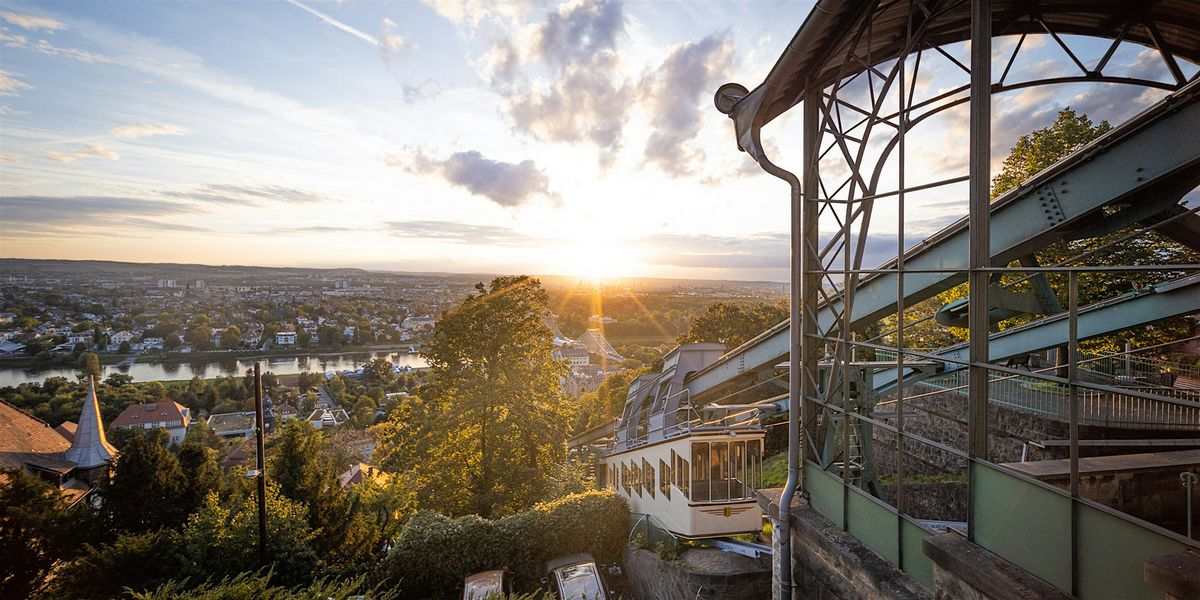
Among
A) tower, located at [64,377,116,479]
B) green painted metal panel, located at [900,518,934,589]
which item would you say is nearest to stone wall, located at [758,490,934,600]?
green painted metal panel, located at [900,518,934,589]

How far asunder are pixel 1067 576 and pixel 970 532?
706mm

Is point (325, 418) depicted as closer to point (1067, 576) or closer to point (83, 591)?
point (83, 591)

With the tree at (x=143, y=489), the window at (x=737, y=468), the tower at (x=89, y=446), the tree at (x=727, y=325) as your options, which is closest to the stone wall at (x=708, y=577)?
the window at (x=737, y=468)

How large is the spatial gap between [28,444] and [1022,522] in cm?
4181

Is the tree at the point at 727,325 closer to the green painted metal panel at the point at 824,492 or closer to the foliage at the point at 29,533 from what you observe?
the green painted metal panel at the point at 824,492

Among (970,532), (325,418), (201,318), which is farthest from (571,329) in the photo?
(970,532)

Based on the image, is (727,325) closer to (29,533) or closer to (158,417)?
(29,533)

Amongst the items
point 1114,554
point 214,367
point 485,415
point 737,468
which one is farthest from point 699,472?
point 214,367

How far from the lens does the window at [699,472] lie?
10484mm

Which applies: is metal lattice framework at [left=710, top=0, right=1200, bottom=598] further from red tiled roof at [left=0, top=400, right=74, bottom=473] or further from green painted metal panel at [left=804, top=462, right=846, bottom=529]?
red tiled roof at [left=0, top=400, right=74, bottom=473]

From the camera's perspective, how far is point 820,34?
5.23 meters

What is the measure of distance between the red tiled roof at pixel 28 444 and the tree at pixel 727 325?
3195 centimetres

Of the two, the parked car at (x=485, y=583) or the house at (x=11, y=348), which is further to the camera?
the house at (x=11, y=348)

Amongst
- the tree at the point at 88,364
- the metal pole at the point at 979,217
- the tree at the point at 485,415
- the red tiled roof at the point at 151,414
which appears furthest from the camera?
the tree at the point at 88,364
